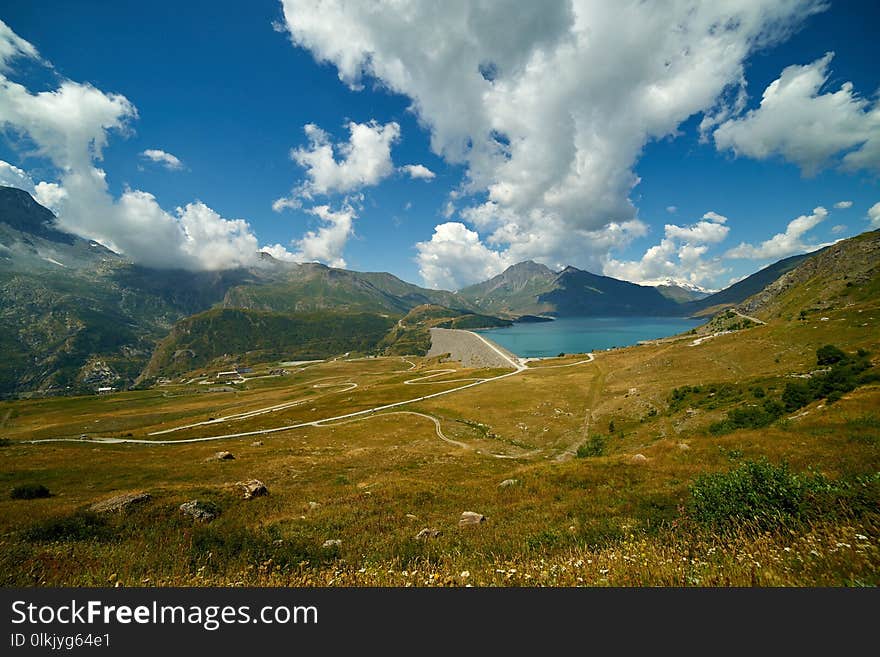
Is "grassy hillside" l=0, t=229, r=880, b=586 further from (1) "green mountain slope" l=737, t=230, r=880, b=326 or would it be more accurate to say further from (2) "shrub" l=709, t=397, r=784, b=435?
(1) "green mountain slope" l=737, t=230, r=880, b=326

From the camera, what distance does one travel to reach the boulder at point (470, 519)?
1184 cm

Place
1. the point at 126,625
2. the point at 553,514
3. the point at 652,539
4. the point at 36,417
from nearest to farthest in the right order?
the point at 126,625 → the point at 652,539 → the point at 553,514 → the point at 36,417

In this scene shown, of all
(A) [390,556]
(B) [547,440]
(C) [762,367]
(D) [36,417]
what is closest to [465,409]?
(B) [547,440]

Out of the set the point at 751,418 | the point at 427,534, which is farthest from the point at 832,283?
the point at 427,534

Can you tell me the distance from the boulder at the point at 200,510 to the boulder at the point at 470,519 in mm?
9850

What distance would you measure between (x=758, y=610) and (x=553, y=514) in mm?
7978

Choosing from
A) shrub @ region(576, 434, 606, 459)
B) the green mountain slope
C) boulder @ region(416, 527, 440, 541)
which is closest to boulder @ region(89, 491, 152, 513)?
boulder @ region(416, 527, 440, 541)

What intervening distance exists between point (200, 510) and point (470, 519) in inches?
422

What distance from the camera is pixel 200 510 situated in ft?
42.8

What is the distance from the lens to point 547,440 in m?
44.9

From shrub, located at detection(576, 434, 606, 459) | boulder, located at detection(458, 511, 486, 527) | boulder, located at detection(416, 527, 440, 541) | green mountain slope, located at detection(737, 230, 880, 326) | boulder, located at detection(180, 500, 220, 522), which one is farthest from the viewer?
green mountain slope, located at detection(737, 230, 880, 326)

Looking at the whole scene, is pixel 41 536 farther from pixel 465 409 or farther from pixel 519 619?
pixel 465 409

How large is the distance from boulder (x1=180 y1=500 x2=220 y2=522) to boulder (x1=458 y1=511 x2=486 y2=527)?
9.85 meters

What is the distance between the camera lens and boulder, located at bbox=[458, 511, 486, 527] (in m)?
11.8
